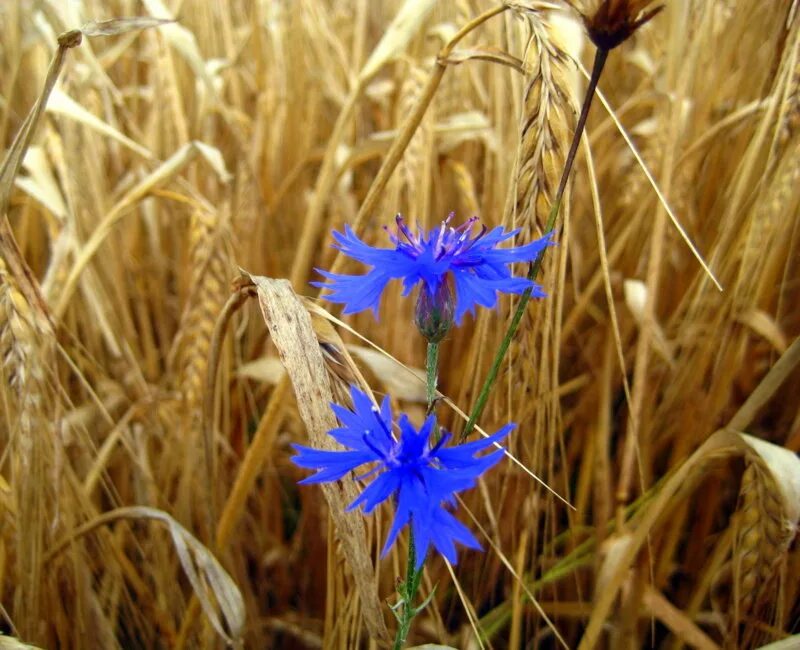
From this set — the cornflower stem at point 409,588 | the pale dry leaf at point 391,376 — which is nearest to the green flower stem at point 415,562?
the cornflower stem at point 409,588

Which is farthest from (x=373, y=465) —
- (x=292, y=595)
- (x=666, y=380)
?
(x=666, y=380)

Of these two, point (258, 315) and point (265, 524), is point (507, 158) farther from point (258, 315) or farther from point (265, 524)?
point (265, 524)

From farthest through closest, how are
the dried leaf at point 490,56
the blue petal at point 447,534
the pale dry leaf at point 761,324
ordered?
the pale dry leaf at point 761,324 < the dried leaf at point 490,56 < the blue petal at point 447,534

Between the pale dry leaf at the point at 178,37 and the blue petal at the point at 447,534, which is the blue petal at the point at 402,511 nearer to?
the blue petal at the point at 447,534

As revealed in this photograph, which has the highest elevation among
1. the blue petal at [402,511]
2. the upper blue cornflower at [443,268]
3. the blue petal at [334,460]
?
the upper blue cornflower at [443,268]

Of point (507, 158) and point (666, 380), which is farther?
point (666, 380)

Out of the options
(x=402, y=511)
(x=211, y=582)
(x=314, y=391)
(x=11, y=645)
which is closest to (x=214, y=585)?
(x=211, y=582)

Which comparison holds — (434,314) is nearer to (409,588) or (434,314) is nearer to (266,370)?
(409,588)
